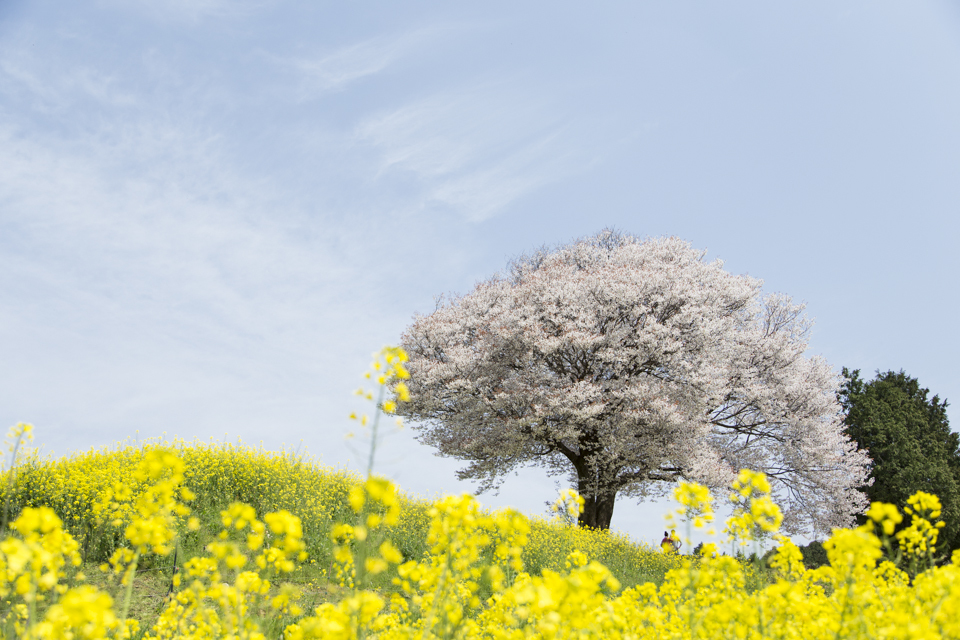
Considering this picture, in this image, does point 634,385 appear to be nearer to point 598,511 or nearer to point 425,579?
point 598,511

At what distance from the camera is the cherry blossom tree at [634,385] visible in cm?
1559

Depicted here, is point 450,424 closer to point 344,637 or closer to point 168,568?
point 168,568

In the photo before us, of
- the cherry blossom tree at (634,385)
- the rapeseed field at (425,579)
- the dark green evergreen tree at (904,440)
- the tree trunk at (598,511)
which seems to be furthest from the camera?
the dark green evergreen tree at (904,440)

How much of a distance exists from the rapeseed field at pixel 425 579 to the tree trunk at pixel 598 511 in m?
8.87

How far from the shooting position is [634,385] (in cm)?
1564

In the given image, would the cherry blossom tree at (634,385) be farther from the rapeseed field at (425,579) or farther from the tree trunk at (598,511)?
the rapeseed field at (425,579)

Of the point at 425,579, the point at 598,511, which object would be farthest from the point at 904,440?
the point at 425,579

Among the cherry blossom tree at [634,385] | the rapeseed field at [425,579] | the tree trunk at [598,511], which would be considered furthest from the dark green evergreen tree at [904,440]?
the rapeseed field at [425,579]

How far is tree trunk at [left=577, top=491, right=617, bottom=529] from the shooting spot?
17.4 metres

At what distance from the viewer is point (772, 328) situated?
20.4m

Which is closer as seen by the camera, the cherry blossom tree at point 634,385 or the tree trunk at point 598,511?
the cherry blossom tree at point 634,385

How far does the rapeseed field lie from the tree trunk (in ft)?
29.1

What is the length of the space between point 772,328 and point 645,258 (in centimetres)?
554

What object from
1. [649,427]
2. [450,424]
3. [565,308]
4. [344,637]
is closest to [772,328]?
[649,427]
